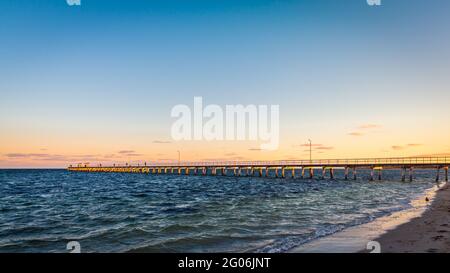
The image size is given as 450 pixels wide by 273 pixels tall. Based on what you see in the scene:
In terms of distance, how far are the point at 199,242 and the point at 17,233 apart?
8.35m

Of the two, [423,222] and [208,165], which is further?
[208,165]

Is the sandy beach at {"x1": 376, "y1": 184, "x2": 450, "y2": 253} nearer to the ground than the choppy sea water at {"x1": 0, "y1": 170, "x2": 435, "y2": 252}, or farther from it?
farther from it

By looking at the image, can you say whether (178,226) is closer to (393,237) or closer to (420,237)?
(393,237)

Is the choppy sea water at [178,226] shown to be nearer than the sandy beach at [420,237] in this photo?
No

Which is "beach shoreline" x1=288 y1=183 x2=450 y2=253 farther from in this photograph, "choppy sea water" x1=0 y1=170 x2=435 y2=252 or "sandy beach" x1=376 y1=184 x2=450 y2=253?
"choppy sea water" x1=0 y1=170 x2=435 y2=252

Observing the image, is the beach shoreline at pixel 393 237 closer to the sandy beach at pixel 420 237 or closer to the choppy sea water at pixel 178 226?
the sandy beach at pixel 420 237

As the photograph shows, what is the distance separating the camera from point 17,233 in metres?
15.5

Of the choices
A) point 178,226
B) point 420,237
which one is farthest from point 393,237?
point 178,226

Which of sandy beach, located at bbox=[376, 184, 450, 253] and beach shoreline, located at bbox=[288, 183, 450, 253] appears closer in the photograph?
sandy beach, located at bbox=[376, 184, 450, 253]

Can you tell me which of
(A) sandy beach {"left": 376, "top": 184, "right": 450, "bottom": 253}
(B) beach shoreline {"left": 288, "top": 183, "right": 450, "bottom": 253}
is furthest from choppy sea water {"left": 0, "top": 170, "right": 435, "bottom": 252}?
(A) sandy beach {"left": 376, "top": 184, "right": 450, "bottom": 253}

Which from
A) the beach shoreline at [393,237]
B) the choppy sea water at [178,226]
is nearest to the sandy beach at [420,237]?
the beach shoreline at [393,237]

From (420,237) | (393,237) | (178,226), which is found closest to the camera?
(420,237)
